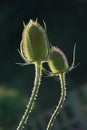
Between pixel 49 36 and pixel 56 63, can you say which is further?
pixel 49 36

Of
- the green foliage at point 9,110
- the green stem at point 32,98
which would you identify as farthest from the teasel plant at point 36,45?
the green foliage at point 9,110

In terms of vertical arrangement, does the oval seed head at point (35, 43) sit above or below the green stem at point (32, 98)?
above

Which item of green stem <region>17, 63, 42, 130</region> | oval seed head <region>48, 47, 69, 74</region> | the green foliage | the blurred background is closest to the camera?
green stem <region>17, 63, 42, 130</region>

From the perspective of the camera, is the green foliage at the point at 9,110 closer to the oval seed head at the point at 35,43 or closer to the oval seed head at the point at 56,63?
the oval seed head at the point at 56,63

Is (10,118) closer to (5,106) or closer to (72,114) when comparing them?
(5,106)

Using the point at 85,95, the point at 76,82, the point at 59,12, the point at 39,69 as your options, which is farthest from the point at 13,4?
the point at 39,69

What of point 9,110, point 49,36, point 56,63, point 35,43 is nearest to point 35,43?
point 35,43

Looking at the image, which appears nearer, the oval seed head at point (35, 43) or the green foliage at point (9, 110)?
the oval seed head at point (35, 43)

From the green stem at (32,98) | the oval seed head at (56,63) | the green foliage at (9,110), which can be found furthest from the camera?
the green foliage at (9,110)

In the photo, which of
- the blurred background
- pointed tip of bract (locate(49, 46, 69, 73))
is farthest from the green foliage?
pointed tip of bract (locate(49, 46, 69, 73))

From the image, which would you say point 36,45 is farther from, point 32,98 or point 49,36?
point 49,36

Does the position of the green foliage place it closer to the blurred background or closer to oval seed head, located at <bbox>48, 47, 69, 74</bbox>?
the blurred background
